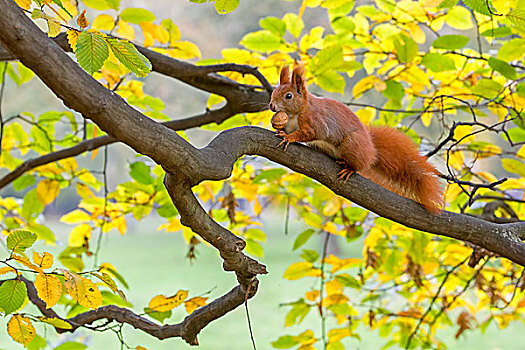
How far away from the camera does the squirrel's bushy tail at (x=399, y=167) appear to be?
0.85 m

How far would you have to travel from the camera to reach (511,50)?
3.32 feet

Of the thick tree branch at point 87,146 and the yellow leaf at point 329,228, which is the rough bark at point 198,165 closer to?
the thick tree branch at point 87,146

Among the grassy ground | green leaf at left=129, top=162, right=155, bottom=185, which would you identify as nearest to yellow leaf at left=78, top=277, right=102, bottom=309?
green leaf at left=129, top=162, right=155, bottom=185

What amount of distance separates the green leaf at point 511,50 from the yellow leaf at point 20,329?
0.87m

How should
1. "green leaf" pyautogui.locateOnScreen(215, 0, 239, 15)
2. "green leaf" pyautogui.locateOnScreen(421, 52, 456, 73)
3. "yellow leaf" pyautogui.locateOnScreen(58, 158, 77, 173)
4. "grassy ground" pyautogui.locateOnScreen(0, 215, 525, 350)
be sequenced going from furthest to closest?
"grassy ground" pyautogui.locateOnScreen(0, 215, 525, 350) → "yellow leaf" pyautogui.locateOnScreen(58, 158, 77, 173) → "green leaf" pyautogui.locateOnScreen(421, 52, 456, 73) → "green leaf" pyautogui.locateOnScreen(215, 0, 239, 15)

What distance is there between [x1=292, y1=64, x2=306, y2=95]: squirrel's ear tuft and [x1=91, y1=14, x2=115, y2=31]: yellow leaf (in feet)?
1.72

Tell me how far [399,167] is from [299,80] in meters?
0.25

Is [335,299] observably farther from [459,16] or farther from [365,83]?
[459,16]

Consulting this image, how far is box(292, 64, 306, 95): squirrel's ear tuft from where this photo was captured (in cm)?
71

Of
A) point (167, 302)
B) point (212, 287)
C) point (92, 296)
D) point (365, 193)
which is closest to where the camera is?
point (92, 296)

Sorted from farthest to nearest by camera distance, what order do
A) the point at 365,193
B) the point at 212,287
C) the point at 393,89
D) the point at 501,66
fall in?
the point at 212,287, the point at 393,89, the point at 501,66, the point at 365,193

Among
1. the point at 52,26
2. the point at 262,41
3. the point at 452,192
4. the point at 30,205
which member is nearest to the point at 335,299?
the point at 452,192

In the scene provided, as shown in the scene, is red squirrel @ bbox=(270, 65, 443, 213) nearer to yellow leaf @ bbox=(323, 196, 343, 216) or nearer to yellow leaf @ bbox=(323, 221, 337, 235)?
yellow leaf @ bbox=(323, 196, 343, 216)

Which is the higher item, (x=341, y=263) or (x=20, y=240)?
(x=341, y=263)
